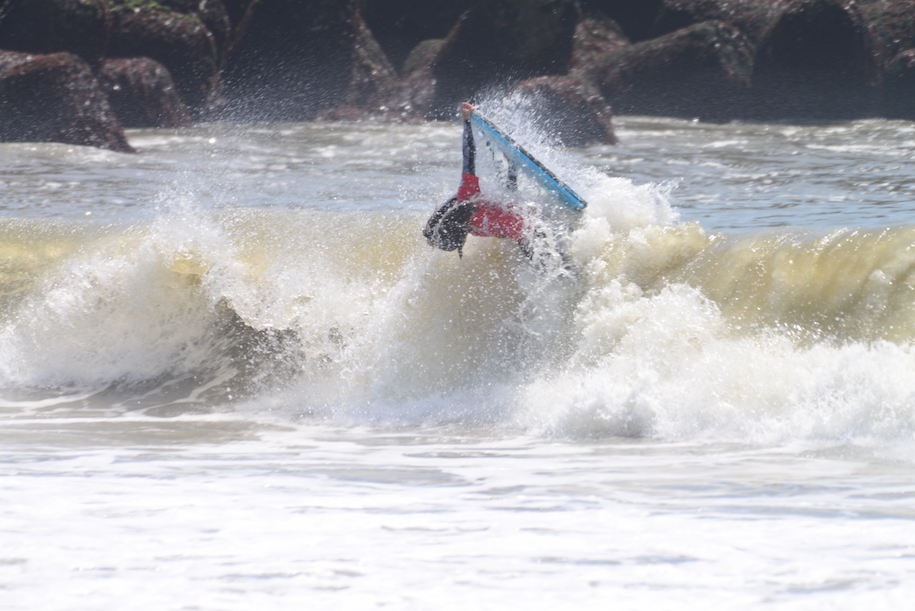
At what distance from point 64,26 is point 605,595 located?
22.4 meters

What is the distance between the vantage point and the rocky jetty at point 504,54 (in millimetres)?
21484

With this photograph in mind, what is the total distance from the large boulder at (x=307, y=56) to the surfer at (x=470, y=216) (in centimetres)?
1695

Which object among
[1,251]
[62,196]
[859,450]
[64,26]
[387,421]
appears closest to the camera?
[859,450]

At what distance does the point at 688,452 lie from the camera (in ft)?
14.8

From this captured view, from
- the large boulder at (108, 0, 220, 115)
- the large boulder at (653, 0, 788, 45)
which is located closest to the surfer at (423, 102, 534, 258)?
the large boulder at (108, 0, 220, 115)

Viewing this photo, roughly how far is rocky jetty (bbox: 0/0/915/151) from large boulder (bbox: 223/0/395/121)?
0.11 feet

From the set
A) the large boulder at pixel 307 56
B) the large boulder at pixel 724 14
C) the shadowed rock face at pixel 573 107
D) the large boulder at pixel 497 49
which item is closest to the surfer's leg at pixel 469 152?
the shadowed rock face at pixel 573 107

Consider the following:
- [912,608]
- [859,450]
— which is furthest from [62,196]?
[912,608]

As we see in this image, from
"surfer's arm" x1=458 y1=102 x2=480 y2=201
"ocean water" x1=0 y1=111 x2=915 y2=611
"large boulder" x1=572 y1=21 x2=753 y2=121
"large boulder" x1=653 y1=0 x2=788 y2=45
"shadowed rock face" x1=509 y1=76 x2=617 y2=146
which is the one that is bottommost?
"ocean water" x1=0 y1=111 x2=915 y2=611

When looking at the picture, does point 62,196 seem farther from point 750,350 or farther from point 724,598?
point 724,598

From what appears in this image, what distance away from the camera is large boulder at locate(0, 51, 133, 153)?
16.6m

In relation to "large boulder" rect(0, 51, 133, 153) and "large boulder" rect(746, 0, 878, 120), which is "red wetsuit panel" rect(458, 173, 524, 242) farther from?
"large boulder" rect(746, 0, 878, 120)

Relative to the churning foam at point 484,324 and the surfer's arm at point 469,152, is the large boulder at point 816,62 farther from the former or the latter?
the surfer's arm at point 469,152

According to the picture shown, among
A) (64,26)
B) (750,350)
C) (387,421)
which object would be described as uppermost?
(64,26)
